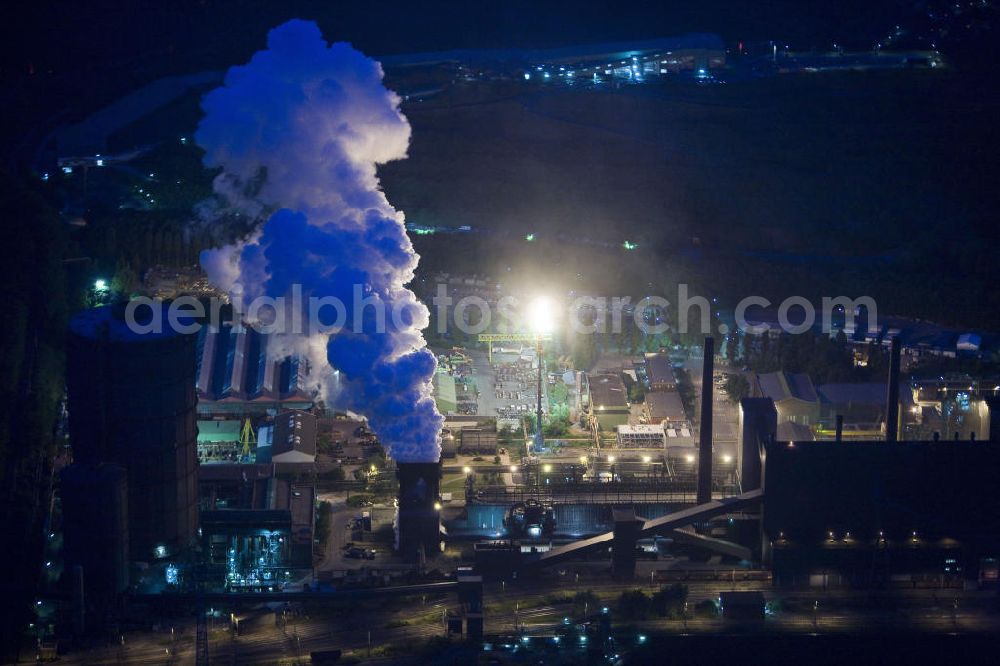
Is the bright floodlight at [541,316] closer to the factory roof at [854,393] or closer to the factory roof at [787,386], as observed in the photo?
the factory roof at [787,386]

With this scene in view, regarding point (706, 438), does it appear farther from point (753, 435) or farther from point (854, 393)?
point (854, 393)

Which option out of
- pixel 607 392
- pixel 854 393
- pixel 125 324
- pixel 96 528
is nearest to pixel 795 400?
pixel 854 393

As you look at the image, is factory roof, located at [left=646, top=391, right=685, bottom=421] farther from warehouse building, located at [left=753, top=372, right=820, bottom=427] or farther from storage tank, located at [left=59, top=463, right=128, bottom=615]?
storage tank, located at [left=59, top=463, right=128, bottom=615]

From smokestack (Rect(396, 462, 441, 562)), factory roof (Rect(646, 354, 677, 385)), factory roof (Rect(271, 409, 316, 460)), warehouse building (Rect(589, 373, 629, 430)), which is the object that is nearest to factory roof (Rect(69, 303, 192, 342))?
factory roof (Rect(271, 409, 316, 460))

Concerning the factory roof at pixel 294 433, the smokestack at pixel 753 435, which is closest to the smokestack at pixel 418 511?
the factory roof at pixel 294 433

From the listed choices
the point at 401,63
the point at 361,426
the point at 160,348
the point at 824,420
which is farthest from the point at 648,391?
the point at 401,63

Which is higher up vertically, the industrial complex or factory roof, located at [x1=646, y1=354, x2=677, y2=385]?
factory roof, located at [x1=646, y1=354, x2=677, y2=385]

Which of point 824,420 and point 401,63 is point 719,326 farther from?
point 401,63
